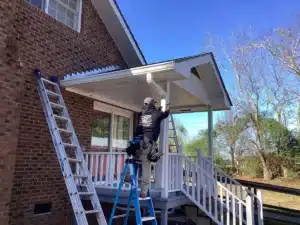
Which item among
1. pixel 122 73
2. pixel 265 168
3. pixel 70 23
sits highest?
pixel 70 23

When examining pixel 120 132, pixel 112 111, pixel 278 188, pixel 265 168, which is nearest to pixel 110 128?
pixel 112 111

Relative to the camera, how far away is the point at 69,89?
7004 mm

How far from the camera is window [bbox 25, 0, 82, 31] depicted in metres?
7.00

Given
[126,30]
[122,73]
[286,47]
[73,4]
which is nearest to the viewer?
[122,73]

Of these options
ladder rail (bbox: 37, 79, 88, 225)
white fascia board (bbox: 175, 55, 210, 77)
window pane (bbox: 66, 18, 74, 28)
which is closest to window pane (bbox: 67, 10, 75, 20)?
window pane (bbox: 66, 18, 74, 28)

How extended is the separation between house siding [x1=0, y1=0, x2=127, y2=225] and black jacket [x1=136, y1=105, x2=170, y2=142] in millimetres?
Answer: 2279

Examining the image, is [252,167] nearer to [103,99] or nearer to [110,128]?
[110,128]

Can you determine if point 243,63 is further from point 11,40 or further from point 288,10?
point 11,40

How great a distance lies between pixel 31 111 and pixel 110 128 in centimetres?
307

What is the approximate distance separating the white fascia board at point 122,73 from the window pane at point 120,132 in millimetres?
2775

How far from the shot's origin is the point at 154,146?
5195 millimetres

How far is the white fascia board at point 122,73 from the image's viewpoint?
5.35 metres

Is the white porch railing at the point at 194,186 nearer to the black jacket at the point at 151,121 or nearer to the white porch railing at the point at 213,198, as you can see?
the white porch railing at the point at 213,198

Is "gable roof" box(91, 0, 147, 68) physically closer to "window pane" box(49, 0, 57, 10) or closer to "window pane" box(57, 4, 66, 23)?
"window pane" box(57, 4, 66, 23)
